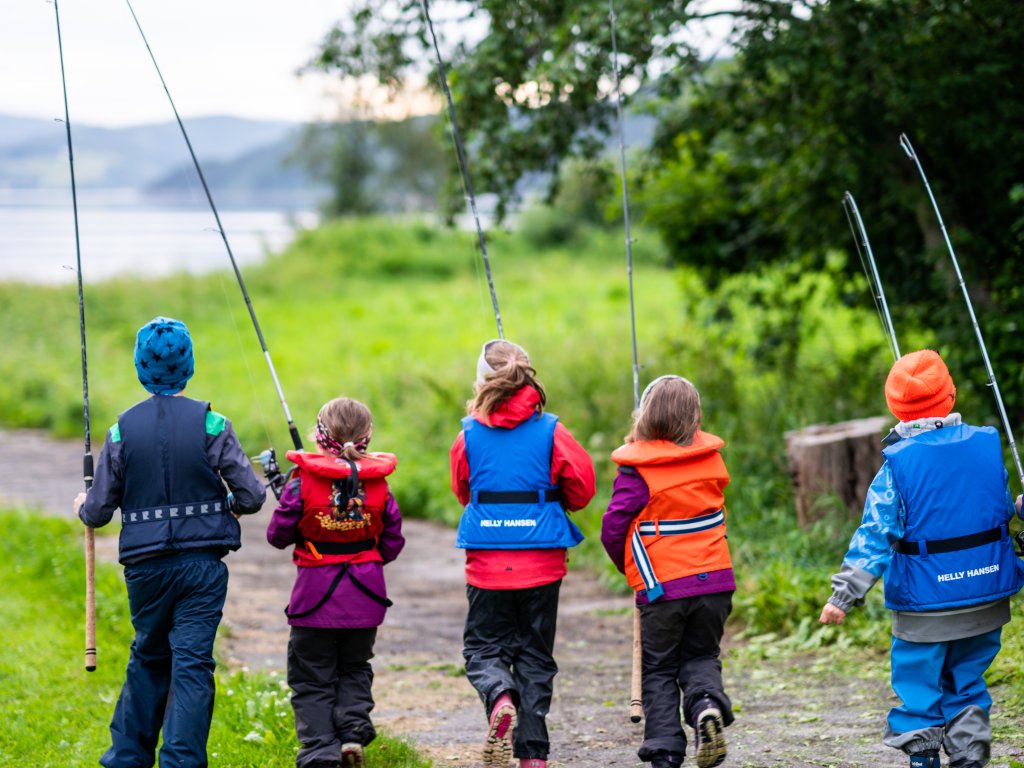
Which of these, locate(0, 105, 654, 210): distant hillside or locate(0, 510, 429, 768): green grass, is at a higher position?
locate(0, 105, 654, 210): distant hillside

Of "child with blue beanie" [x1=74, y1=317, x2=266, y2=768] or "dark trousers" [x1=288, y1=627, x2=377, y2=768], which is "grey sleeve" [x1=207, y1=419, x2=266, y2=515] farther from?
"dark trousers" [x1=288, y1=627, x2=377, y2=768]

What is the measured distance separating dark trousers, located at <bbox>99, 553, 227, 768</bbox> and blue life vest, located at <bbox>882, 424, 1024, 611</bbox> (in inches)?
103

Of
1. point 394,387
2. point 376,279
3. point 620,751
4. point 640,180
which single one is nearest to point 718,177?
point 640,180

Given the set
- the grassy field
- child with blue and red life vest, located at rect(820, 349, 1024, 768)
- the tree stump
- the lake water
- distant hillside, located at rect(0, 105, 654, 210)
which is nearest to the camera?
Result: child with blue and red life vest, located at rect(820, 349, 1024, 768)

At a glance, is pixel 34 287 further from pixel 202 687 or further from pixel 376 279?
pixel 202 687

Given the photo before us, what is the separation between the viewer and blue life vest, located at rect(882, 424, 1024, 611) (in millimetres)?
4480

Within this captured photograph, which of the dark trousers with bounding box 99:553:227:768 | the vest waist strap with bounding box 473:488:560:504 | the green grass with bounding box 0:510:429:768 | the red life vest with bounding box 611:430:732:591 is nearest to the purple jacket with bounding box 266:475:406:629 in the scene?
the dark trousers with bounding box 99:553:227:768

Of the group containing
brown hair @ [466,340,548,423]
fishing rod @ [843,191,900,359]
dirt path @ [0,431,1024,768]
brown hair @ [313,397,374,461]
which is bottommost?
dirt path @ [0,431,1024,768]

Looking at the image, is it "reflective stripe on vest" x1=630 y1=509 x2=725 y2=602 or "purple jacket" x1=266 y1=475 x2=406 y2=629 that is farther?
Answer: "purple jacket" x1=266 y1=475 x2=406 y2=629

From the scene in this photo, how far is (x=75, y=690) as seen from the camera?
6562mm

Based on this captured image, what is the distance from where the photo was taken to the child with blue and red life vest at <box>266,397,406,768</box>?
16.6ft

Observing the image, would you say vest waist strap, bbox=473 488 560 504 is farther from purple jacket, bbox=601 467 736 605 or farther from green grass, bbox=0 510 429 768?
green grass, bbox=0 510 429 768

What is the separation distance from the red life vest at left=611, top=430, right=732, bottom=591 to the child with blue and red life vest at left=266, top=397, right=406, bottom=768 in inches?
41.3

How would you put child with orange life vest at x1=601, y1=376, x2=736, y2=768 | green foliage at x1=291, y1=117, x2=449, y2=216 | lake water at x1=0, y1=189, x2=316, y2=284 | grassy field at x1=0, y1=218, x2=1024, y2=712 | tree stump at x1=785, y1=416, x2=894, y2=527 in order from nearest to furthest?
child with orange life vest at x1=601, y1=376, x2=736, y2=768 → tree stump at x1=785, y1=416, x2=894, y2=527 → grassy field at x1=0, y1=218, x2=1024, y2=712 → lake water at x1=0, y1=189, x2=316, y2=284 → green foliage at x1=291, y1=117, x2=449, y2=216
